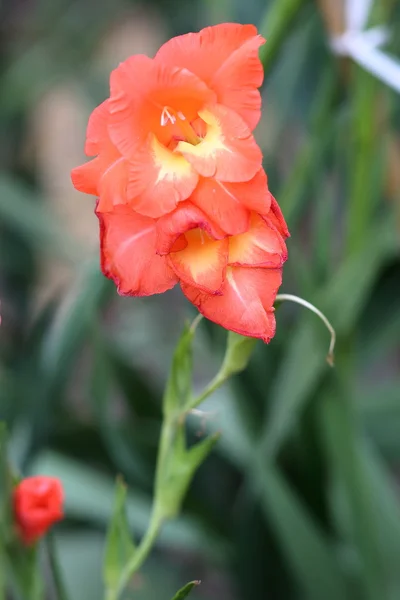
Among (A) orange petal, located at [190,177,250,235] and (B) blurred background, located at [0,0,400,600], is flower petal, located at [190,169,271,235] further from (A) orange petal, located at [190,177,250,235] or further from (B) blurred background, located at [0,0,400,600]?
(B) blurred background, located at [0,0,400,600]

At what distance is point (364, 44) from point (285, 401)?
24cm

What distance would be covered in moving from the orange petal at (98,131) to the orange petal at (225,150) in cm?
2

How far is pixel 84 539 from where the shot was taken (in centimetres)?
63

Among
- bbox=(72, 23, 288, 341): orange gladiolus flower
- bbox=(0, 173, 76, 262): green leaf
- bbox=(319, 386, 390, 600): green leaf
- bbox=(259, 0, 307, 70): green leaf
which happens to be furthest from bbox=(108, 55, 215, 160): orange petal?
bbox=(0, 173, 76, 262): green leaf

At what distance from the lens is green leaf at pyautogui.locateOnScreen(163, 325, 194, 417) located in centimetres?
26

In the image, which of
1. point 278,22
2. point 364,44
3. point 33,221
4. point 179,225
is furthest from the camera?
point 33,221

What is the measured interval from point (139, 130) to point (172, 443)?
0.13m

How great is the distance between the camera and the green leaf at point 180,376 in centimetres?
26

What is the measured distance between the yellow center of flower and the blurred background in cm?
11

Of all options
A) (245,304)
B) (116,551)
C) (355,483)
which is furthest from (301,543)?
(245,304)

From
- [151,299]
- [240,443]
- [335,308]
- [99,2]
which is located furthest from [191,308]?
[99,2]

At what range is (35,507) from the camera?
10.9 inches

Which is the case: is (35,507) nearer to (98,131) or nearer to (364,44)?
(98,131)

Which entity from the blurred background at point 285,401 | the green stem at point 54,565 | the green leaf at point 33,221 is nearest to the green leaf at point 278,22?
the blurred background at point 285,401
